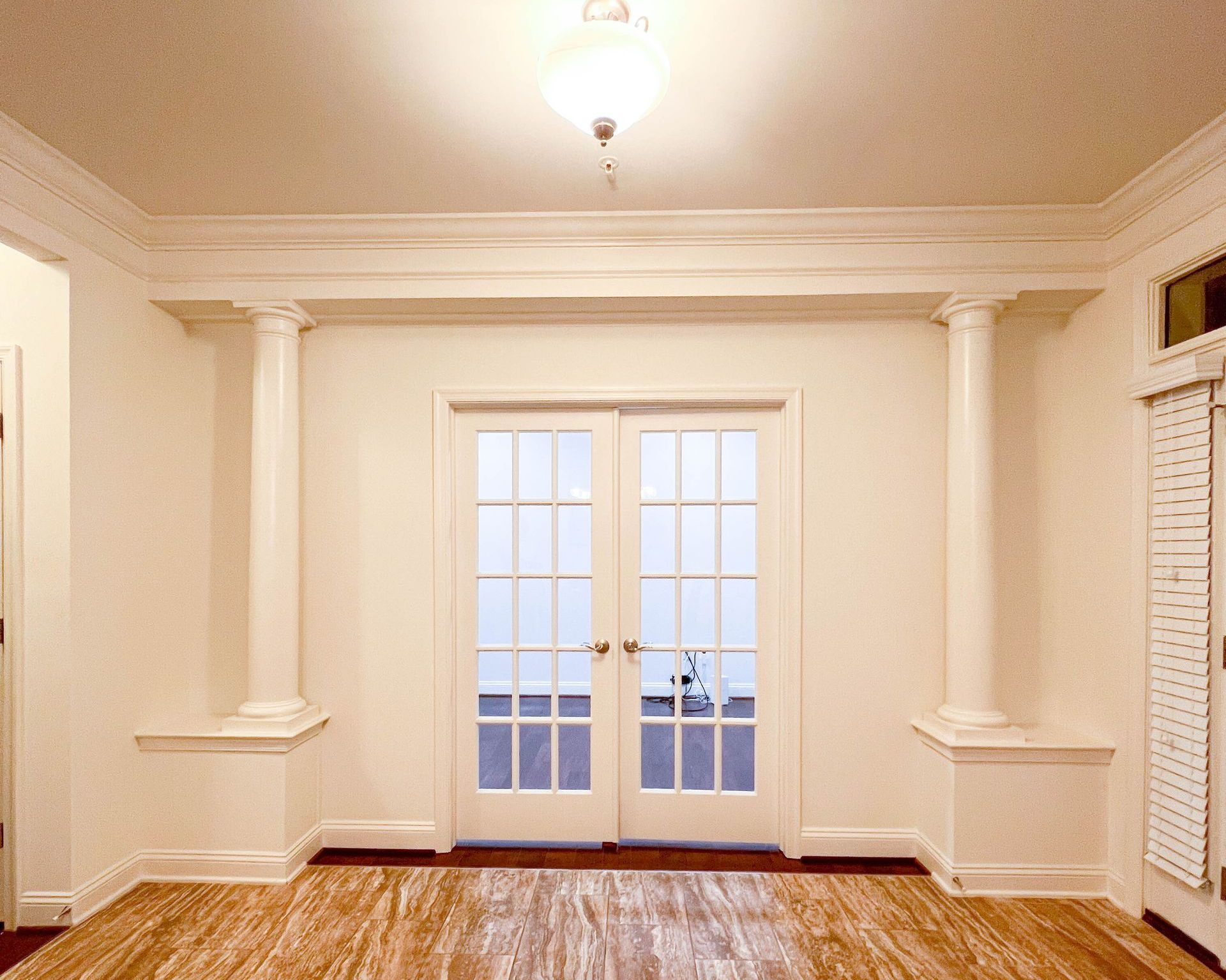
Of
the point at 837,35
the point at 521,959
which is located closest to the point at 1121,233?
the point at 837,35

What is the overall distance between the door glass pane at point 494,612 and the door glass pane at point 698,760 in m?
0.94

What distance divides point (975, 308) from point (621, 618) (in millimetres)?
2035

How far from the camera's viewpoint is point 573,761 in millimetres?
3342

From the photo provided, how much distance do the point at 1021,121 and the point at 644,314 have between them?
154 cm

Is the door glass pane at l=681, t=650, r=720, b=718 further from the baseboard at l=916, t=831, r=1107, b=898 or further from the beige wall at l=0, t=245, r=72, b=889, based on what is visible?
the beige wall at l=0, t=245, r=72, b=889

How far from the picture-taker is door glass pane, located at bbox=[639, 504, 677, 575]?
321 cm

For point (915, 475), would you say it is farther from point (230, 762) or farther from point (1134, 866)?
point (230, 762)

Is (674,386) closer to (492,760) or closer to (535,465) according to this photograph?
(535,465)

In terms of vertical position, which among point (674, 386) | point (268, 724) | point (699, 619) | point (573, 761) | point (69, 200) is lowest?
point (573, 761)

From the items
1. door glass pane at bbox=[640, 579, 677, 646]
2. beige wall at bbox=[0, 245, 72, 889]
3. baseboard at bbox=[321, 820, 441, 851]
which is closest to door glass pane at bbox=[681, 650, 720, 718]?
door glass pane at bbox=[640, 579, 677, 646]

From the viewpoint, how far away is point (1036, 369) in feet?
10.1

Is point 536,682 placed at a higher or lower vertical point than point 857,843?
higher

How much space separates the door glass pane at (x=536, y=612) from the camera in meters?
3.21

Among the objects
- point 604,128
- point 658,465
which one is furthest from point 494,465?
point 604,128
